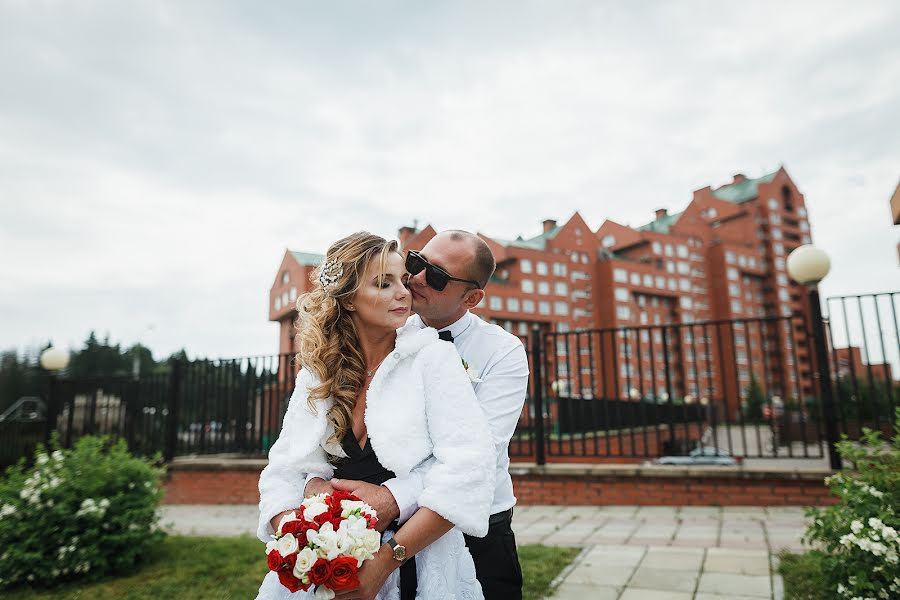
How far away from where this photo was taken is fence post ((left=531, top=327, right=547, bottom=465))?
7004mm

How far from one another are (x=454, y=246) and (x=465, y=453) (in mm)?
844

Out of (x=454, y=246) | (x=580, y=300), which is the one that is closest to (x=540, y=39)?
(x=454, y=246)

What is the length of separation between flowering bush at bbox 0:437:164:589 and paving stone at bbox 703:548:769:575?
15.3ft

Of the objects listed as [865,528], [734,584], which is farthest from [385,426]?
[734,584]

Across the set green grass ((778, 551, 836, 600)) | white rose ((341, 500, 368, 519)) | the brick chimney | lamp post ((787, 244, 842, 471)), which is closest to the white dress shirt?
white rose ((341, 500, 368, 519))

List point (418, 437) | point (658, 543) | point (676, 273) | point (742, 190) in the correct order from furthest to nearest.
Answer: point (742, 190) → point (676, 273) → point (658, 543) → point (418, 437)

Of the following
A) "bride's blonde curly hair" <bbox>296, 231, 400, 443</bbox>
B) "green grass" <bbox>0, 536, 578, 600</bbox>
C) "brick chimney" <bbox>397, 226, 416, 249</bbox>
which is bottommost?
"green grass" <bbox>0, 536, 578, 600</bbox>

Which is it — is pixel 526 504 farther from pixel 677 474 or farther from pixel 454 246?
pixel 454 246

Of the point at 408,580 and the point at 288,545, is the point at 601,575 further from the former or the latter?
the point at 288,545

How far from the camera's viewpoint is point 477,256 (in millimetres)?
1882

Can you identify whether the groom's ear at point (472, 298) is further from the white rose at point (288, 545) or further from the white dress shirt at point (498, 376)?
the white rose at point (288, 545)

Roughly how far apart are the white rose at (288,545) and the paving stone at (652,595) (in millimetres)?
2944

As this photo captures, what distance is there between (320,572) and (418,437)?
0.38 metres

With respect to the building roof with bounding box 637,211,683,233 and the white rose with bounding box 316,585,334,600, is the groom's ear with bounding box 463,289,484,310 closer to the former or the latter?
the white rose with bounding box 316,585,334,600
